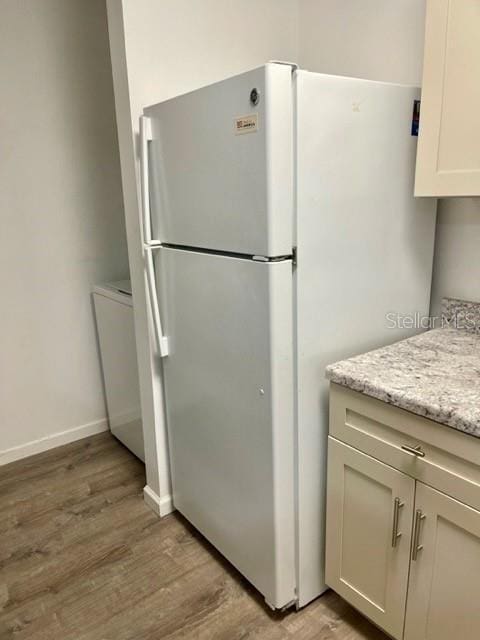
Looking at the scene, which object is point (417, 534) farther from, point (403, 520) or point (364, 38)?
point (364, 38)

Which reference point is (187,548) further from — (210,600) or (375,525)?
(375,525)

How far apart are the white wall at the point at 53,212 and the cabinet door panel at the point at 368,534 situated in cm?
182

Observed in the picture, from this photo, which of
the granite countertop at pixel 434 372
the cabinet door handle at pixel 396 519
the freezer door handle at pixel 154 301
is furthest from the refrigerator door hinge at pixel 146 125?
the cabinet door handle at pixel 396 519

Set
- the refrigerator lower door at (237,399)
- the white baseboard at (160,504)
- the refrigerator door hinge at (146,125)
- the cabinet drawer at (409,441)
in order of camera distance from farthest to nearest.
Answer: the white baseboard at (160,504)
the refrigerator door hinge at (146,125)
the refrigerator lower door at (237,399)
the cabinet drawer at (409,441)

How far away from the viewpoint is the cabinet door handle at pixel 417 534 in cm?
124

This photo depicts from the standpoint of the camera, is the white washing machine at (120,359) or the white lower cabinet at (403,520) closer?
the white lower cabinet at (403,520)

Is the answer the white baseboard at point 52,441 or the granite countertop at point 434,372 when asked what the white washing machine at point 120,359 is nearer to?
the white baseboard at point 52,441

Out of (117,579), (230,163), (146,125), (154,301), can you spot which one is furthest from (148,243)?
(117,579)

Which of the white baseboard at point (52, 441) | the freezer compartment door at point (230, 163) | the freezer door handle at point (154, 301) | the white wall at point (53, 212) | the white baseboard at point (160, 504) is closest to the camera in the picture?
the freezer compartment door at point (230, 163)

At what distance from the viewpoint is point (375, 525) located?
138cm

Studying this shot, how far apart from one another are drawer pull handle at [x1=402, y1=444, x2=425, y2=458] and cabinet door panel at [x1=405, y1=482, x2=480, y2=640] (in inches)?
3.1

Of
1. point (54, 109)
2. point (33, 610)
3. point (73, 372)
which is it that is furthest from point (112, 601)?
point (54, 109)

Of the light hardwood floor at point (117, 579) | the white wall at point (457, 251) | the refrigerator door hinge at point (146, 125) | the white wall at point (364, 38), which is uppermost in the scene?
the white wall at point (364, 38)

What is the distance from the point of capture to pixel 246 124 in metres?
1.28
